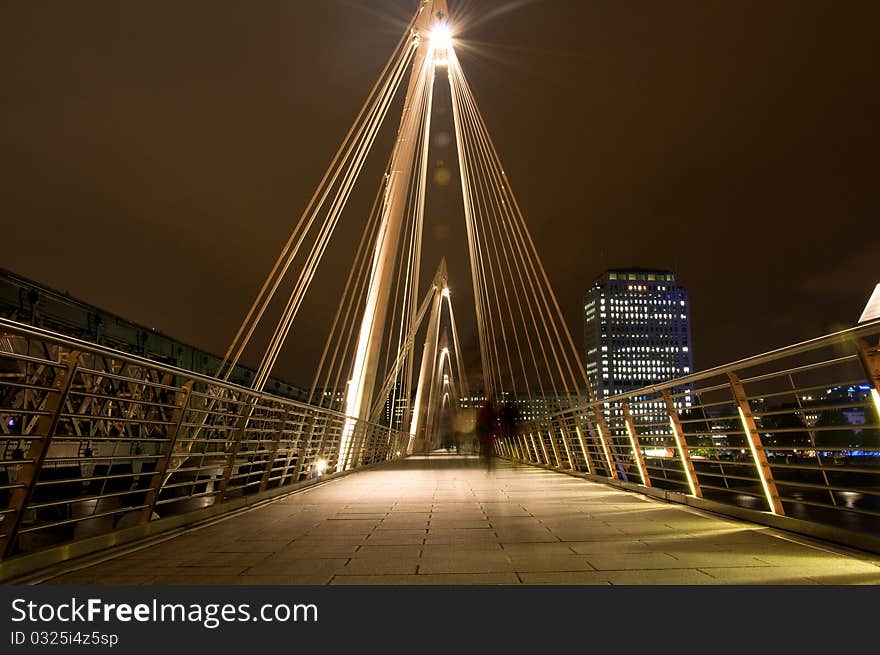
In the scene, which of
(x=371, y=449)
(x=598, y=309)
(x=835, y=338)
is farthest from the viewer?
(x=598, y=309)

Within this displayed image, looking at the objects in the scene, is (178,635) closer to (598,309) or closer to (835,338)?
(835,338)

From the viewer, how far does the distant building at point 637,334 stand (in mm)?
129875

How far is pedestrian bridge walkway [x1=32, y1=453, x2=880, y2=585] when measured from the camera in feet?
12.5

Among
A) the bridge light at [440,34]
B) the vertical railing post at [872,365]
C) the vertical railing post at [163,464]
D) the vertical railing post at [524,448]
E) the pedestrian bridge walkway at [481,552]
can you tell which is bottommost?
the pedestrian bridge walkway at [481,552]

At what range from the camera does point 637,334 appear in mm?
130375

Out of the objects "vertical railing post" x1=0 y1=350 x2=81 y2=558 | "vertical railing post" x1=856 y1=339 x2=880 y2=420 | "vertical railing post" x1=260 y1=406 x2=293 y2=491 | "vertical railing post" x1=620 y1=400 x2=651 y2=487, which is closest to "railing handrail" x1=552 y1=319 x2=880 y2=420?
"vertical railing post" x1=856 y1=339 x2=880 y2=420

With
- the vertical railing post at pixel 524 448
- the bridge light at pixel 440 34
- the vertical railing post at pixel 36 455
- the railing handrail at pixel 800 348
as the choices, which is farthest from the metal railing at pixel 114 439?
the bridge light at pixel 440 34

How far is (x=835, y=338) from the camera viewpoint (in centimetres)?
432

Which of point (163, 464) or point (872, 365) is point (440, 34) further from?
point (872, 365)

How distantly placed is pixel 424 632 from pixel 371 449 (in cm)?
1989

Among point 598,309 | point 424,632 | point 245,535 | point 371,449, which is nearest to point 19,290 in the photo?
point 371,449

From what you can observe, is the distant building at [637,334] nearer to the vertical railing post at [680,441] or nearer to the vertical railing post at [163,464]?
the vertical railing post at [680,441]

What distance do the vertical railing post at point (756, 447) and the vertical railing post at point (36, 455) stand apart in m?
4.86

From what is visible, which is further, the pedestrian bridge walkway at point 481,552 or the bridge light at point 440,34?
the bridge light at point 440,34
